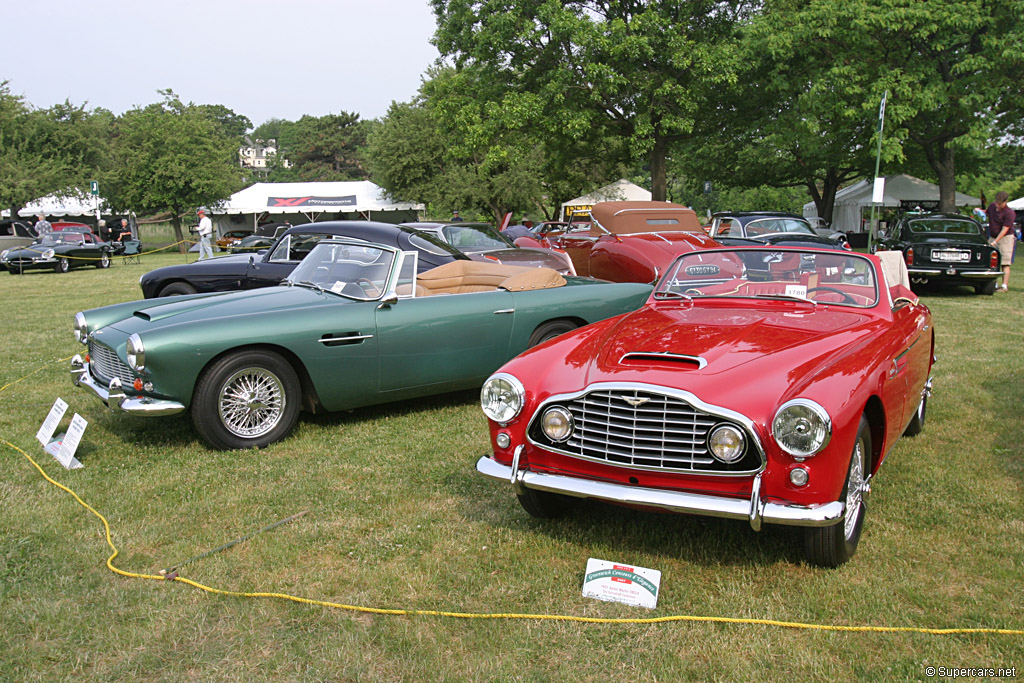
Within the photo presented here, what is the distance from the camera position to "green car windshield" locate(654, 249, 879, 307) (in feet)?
15.2

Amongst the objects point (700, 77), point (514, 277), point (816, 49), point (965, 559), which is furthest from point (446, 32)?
point (965, 559)

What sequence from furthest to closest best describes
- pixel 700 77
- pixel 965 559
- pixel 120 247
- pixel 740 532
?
1. pixel 120 247
2. pixel 700 77
3. pixel 740 532
4. pixel 965 559

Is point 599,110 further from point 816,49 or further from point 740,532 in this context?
point 740,532

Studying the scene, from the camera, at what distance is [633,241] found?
11.3 meters

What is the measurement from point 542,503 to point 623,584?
0.79 metres

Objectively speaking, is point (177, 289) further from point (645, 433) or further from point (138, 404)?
point (645, 433)

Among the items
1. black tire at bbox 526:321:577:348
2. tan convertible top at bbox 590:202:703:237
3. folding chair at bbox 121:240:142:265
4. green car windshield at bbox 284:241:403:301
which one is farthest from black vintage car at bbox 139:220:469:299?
folding chair at bbox 121:240:142:265

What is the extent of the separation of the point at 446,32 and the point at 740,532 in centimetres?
2129

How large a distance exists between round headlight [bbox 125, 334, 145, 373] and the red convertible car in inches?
95.9

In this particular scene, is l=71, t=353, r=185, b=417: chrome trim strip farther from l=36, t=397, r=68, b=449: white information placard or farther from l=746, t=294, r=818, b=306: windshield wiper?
l=746, t=294, r=818, b=306: windshield wiper

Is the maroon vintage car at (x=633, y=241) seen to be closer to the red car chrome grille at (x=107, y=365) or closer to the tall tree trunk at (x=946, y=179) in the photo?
the red car chrome grille at (x=107, y=365)

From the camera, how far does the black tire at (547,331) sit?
666 centimetres

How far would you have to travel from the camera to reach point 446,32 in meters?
22.7

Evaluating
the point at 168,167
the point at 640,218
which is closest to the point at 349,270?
the point at 640,218
